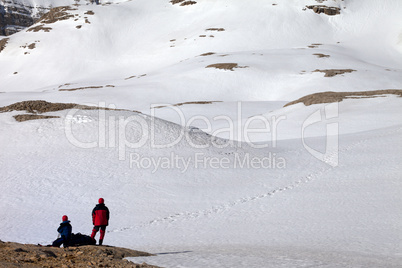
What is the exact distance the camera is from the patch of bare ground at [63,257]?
805cm

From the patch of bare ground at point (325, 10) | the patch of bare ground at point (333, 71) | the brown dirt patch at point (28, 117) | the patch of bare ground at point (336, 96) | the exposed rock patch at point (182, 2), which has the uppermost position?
the exposed rock patch at point (182, 2)

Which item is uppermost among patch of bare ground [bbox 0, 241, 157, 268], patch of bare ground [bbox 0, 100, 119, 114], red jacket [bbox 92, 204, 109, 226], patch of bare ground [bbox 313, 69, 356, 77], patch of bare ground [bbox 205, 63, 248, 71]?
patch of bare ground [bbox 205, 63, 248, 71]

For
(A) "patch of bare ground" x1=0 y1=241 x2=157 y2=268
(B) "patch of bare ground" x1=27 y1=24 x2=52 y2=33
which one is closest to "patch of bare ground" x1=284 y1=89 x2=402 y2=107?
(A) "patch of bare ground" x1=0 y1=241 x2=157 y2=268

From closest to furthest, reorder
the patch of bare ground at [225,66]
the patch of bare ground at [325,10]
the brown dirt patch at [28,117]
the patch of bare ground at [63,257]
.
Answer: the patch of bare ground at [63,257] → the brown dirt patch at [28,117] → the patch of bare ground at [225,66] → the patch of bare ground at [325,10]

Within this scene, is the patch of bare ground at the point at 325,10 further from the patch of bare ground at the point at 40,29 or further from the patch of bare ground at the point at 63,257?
the patch of bare ground at the point at 63,257

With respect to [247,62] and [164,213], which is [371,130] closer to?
[164,213]

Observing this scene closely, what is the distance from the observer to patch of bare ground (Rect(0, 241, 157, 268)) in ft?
26.4

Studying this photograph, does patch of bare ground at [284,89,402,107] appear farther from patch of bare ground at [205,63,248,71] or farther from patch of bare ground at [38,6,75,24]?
patch of bare ground at [38,6,75,24]

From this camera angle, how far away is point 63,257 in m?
8.99

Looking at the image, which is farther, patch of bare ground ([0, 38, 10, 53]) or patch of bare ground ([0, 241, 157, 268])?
patch of bare ground ([0, 38, 10, 53])

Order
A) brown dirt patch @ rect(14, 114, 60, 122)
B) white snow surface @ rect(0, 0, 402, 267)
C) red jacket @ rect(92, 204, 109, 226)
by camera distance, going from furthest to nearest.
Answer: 1. brown dirt patch @ rect(14, 114, 60, 122)
2. white snow surface @ rect(0, 0, 402, 267)
3. red jacket @ rect(92, 204, 109, 226)

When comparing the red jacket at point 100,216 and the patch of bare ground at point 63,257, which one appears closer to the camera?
the patch of bare ground at point 63,257

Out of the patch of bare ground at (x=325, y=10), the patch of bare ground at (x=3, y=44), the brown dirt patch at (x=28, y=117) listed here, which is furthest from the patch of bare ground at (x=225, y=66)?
the patch of bare ground at (x=3, y=44)

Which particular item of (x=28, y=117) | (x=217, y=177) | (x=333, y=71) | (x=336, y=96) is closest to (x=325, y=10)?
(x=333, y=71)
